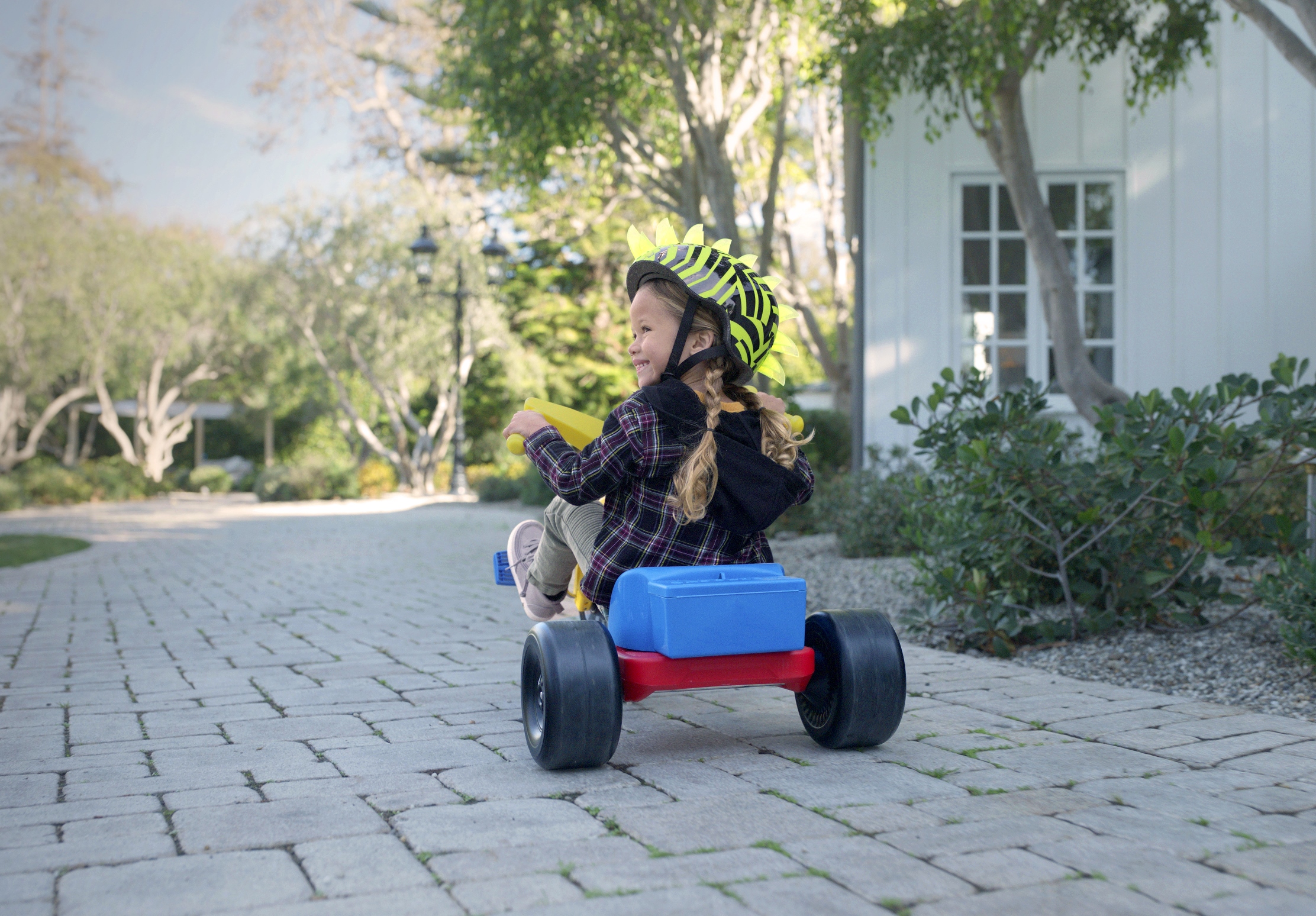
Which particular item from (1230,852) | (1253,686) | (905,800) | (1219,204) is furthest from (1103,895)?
(1219,204)

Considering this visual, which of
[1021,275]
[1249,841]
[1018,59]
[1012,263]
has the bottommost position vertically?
[1249,841]

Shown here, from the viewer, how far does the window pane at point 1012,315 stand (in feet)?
27.7

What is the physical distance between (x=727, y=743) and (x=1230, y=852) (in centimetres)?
133

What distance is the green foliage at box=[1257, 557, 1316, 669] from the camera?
11.4ft

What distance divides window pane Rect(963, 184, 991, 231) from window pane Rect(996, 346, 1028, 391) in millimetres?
1074

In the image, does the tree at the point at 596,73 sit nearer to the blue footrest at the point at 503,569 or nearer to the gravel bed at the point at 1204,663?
the gravel bed at the point at 1204,663

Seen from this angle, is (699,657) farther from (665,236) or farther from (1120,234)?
(1120,234)

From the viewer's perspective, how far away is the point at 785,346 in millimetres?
3115

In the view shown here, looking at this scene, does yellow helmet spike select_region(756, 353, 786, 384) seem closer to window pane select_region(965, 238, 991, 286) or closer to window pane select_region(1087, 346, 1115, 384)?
window pane select_region(965, 238, 991, 286)

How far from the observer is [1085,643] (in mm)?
4352

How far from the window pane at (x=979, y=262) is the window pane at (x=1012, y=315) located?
0.67 feet

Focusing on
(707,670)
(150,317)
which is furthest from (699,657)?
(150,317)

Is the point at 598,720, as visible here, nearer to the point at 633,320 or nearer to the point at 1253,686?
the point at 633,320

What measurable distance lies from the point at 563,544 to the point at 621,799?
3.34 feet
